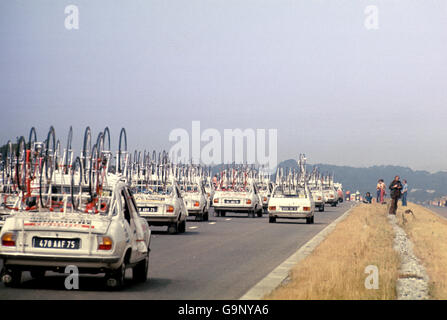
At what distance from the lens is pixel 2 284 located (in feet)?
43.4

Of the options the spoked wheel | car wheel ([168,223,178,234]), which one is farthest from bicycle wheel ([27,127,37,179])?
car wheel ([168,223,178,234])

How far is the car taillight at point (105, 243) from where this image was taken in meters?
12.6

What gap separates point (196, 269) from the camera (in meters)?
16.6

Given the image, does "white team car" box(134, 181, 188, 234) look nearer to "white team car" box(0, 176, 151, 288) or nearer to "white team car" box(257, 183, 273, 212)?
"white team car" box(0, 176, 151, 288)

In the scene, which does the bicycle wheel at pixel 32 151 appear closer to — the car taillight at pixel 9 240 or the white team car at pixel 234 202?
the car taillight at pixel 9 240

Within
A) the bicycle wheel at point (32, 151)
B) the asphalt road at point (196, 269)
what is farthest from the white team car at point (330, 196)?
the bicycle wheel at point (32, 151)

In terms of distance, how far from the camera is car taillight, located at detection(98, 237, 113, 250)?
12578 millimetres

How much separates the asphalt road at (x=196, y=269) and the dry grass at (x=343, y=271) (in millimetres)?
723

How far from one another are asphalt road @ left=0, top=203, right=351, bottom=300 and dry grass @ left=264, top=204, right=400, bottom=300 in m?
0.72

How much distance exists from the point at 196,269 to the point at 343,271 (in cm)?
272

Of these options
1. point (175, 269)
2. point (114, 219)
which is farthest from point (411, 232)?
point (114, 219)

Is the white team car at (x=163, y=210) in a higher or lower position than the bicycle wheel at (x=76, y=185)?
lower
